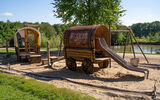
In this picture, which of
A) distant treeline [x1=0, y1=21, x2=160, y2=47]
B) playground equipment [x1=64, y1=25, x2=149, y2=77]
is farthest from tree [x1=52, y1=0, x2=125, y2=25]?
playground equipment [x1=64, y1=25, x2=149, y2=77]

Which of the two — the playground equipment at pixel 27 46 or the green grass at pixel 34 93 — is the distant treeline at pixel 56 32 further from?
the green grass at pixel 34 93

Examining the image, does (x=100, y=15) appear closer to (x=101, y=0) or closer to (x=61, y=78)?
(x=101, y=0)

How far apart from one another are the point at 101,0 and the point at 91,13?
213cm

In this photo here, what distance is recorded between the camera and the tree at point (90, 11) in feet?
60.0

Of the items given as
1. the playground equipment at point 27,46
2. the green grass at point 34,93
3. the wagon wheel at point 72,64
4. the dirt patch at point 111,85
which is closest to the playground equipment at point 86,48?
Answer: the wagon wheel at point 72,64

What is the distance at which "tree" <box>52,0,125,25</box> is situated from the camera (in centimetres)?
1828

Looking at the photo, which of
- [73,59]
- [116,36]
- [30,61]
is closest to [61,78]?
[73,59]

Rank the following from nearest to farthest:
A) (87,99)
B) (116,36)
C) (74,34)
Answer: (87,99)
(74,34)
(116,36)

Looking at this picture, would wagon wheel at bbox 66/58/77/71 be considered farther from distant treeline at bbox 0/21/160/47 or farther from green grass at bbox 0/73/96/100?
distant treeline at bbox 0/21/160/47

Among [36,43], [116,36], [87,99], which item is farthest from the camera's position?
[116,36]

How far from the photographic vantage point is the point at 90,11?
18.5 meters

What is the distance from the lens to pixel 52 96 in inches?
215

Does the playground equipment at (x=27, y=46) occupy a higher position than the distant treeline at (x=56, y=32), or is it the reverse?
the distant treeline at (x=56, y=32)

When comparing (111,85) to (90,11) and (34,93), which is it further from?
(90,11)
